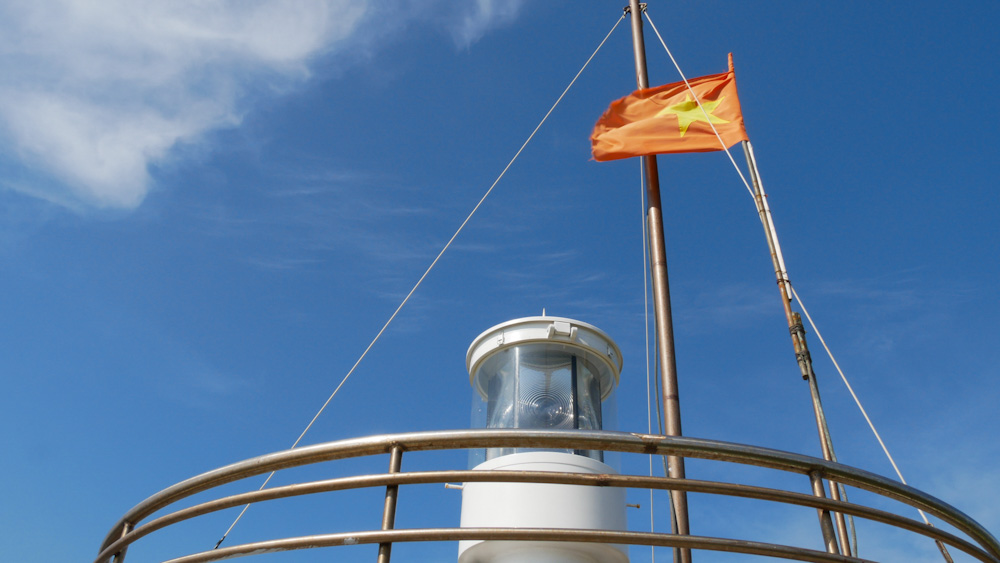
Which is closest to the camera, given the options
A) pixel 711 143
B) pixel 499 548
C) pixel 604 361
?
pixel 499 548

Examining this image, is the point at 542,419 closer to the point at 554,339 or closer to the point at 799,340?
the point at 554,339

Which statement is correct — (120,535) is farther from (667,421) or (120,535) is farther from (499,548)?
(667,421)

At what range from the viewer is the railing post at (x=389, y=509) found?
84.9 inches

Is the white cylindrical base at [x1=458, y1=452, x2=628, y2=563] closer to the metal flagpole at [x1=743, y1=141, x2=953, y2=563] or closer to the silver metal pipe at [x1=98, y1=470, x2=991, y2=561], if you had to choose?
the silver metal pipe at [x1=98, y1=470, x2=991, y2=561]

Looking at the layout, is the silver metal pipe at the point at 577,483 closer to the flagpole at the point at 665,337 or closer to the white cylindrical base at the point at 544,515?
the white cylindrical base at the point at 544,515

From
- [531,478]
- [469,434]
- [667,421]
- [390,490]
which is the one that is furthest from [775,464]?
[667,421]

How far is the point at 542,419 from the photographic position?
3680mm

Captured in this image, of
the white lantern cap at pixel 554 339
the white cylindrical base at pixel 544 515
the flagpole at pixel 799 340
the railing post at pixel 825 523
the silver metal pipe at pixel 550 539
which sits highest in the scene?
the flagpole at pixel 799 340

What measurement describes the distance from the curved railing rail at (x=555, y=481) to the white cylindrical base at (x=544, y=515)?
35.4 inches

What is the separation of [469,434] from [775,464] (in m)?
0.99

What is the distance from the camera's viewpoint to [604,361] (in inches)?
154

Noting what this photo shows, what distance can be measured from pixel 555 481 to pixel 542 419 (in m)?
1.54

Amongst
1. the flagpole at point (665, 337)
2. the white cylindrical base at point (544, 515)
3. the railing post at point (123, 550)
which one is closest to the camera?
the railing post at point (123, 550)

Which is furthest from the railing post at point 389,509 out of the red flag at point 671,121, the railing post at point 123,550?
the red flag at point 671,121
